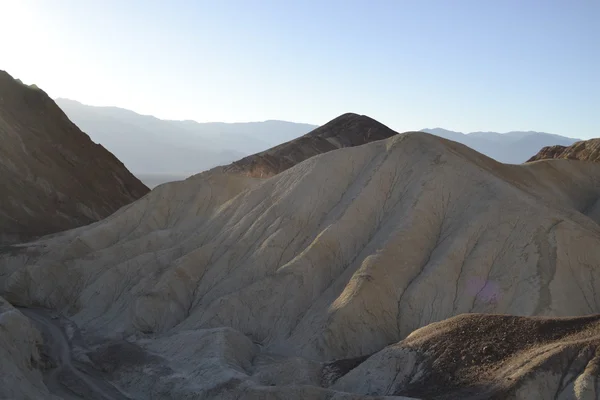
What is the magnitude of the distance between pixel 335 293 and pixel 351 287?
1.59 m

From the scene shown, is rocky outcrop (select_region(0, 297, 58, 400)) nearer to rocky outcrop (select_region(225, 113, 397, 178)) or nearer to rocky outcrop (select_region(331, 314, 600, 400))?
rocky outcrop (select_region(331, 314, 600, 400))

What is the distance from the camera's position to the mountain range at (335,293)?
22062 mm

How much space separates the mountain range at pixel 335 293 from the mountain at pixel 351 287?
0.10 metres

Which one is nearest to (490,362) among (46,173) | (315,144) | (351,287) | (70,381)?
(351,287)

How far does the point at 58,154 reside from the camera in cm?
6919

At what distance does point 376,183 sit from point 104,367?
61.4ft

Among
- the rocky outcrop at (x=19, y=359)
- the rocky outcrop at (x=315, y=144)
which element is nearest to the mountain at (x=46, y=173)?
the rocky outcrop at (x=315, y=144)

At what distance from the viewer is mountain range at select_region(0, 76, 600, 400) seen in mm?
22062

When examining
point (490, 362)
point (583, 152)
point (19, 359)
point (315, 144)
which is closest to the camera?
point (490, 362)

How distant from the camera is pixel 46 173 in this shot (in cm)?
6438

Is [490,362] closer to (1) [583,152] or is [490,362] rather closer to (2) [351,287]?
(2) [351,287]

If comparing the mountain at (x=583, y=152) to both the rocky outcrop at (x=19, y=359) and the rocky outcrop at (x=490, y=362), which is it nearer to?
the rocky outcrop at (x=490, y=362)

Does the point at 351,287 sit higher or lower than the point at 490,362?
higher

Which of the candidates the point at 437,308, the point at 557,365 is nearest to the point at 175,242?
the point at 437,308
